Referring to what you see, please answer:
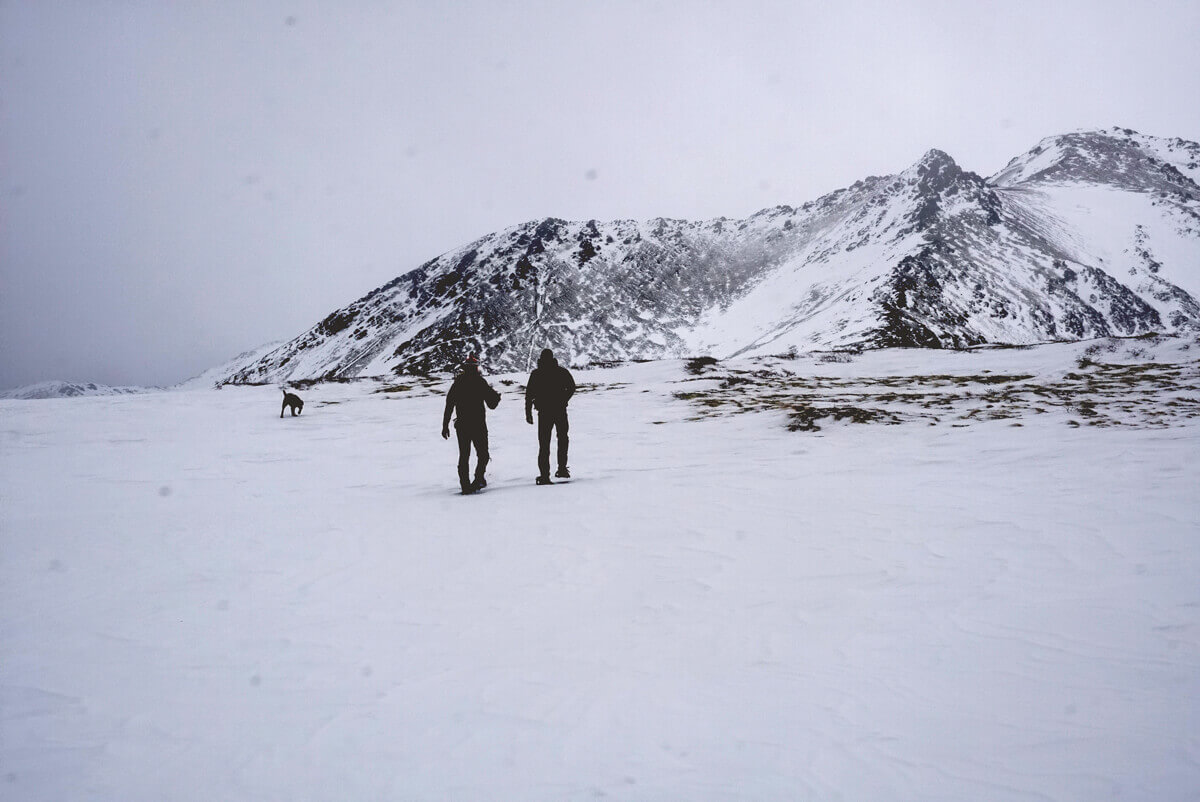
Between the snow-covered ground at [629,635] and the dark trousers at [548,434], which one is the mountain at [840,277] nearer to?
the dark trousers at [548,434]

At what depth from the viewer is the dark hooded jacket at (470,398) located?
9.73m

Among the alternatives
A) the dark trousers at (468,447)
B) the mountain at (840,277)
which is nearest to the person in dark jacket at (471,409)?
the dark trousers at (468,447)

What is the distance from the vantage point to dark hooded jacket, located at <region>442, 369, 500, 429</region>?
973 cm

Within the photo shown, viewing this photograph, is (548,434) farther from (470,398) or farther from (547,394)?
(470,398)

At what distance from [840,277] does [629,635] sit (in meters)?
108

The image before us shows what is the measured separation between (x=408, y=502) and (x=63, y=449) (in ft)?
41.3

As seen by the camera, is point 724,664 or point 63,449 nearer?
point 724,664

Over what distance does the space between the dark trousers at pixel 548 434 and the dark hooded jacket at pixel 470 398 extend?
2.98 ft

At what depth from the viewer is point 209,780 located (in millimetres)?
2828

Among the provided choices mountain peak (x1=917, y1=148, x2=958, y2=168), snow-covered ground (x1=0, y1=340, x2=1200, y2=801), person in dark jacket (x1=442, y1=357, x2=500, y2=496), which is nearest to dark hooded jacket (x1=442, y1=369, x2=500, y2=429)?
person in dark jacket (x1=442, y1=357, x2=500, y2=496)

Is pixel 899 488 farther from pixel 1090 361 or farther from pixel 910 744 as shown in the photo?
pixel 1090 361

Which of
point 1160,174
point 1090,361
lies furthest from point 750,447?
point 1160,174

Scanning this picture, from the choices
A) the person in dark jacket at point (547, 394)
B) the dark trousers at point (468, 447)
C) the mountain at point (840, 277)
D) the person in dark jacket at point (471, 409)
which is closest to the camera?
the dark trousers at point (468, 447)

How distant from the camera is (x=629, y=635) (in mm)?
4160
